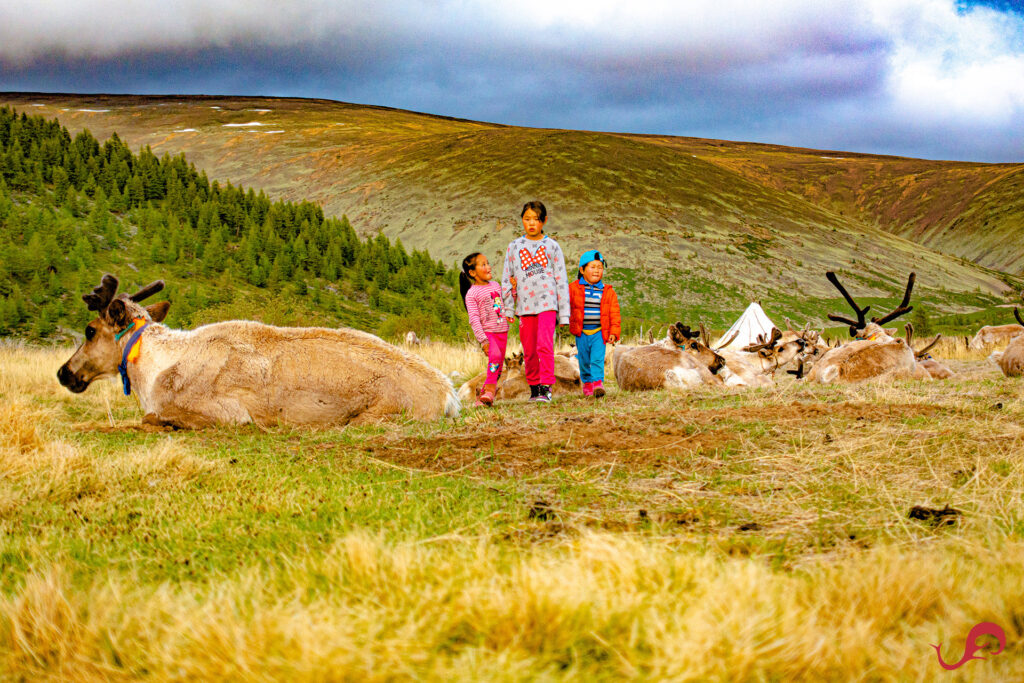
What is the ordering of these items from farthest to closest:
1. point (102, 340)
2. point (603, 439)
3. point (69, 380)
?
point (102, 340) → point (69, 380) → point (603, 439)

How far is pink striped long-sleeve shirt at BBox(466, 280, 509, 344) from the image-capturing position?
30.5 ft

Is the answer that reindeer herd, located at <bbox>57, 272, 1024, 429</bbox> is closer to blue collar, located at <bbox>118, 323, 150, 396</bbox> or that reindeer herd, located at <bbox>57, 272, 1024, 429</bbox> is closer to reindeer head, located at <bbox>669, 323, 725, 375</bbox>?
blue collar, located at <bbox>118, 323, 150, 396</bbox>

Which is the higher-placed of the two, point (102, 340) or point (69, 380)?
point (102, 340)

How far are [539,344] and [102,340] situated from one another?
512 cm

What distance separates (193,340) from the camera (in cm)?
767

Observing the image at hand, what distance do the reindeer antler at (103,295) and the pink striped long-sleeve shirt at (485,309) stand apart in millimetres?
4140

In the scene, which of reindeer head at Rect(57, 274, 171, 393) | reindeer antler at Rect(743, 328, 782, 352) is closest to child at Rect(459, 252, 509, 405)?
reindeer head at Rect(57, 274, 171, 393)

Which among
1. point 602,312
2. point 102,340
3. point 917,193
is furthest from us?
point 917,193

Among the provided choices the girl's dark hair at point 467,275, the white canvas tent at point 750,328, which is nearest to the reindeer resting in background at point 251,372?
the girl's dark hair at point 467,275

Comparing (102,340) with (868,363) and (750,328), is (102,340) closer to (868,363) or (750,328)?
(868,363)

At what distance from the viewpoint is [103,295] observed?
25.8ft

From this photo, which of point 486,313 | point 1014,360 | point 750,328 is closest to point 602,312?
point 486,313

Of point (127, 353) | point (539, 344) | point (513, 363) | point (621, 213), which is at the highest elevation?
point (621, 213)

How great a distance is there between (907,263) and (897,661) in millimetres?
60739
